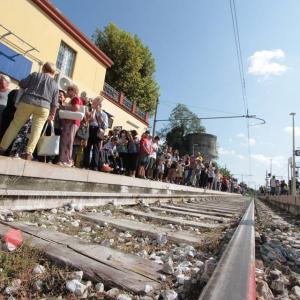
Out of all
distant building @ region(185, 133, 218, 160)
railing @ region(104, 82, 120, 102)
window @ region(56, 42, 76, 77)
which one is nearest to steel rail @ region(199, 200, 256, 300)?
window @ region(56, 42, 76, 77)

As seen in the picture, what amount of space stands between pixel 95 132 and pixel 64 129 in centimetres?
115

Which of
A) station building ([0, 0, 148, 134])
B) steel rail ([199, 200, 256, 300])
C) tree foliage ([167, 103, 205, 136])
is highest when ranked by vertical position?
tree foliage ([167, 103, 205, 136])

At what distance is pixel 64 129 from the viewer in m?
5.66

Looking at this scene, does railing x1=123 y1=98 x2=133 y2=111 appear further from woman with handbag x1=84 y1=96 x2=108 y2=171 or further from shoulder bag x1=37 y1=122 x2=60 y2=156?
shoulder bag x1=37 y1=122 x2=60 y2=156

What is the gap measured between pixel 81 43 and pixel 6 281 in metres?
19.4

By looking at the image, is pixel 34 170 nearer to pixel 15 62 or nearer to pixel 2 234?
pixel 2 234

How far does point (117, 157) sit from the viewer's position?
9.95 metres

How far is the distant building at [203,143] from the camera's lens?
65812mm

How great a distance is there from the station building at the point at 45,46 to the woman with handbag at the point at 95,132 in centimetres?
894

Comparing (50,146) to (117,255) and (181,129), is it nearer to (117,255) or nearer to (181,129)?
(117,255)

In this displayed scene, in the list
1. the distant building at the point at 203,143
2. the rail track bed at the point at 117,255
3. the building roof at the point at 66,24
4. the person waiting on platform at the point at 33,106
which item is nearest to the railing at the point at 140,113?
the building roof at the point at 66,24

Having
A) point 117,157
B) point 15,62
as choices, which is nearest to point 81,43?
point 15,62

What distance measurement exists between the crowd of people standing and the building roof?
31.7 ft

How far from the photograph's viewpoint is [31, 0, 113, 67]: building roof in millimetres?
16128
